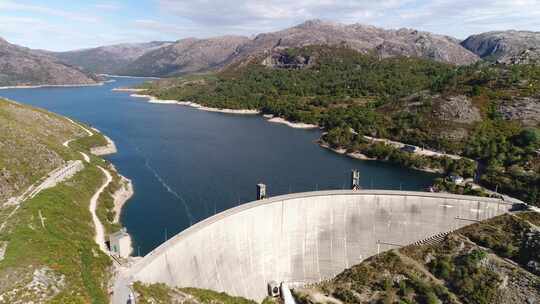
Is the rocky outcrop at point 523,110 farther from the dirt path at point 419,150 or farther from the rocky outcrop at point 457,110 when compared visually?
the dirt path at point 419,150

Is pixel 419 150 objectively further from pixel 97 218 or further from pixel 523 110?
pixel 97 218

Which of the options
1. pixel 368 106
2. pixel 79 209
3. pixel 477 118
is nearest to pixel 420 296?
pixel 79 209

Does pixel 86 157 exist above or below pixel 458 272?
above

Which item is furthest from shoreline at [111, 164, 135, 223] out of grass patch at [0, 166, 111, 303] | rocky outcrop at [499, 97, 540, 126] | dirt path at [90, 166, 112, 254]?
rocky outcrop at [499, 97, 540, 126]

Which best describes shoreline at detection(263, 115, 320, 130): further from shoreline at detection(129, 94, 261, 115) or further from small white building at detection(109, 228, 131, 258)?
small white building at detection(109, 228, 131, 258)

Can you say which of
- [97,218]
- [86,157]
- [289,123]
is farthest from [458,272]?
[289,123]

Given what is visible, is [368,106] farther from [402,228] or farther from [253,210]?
[253,210]
